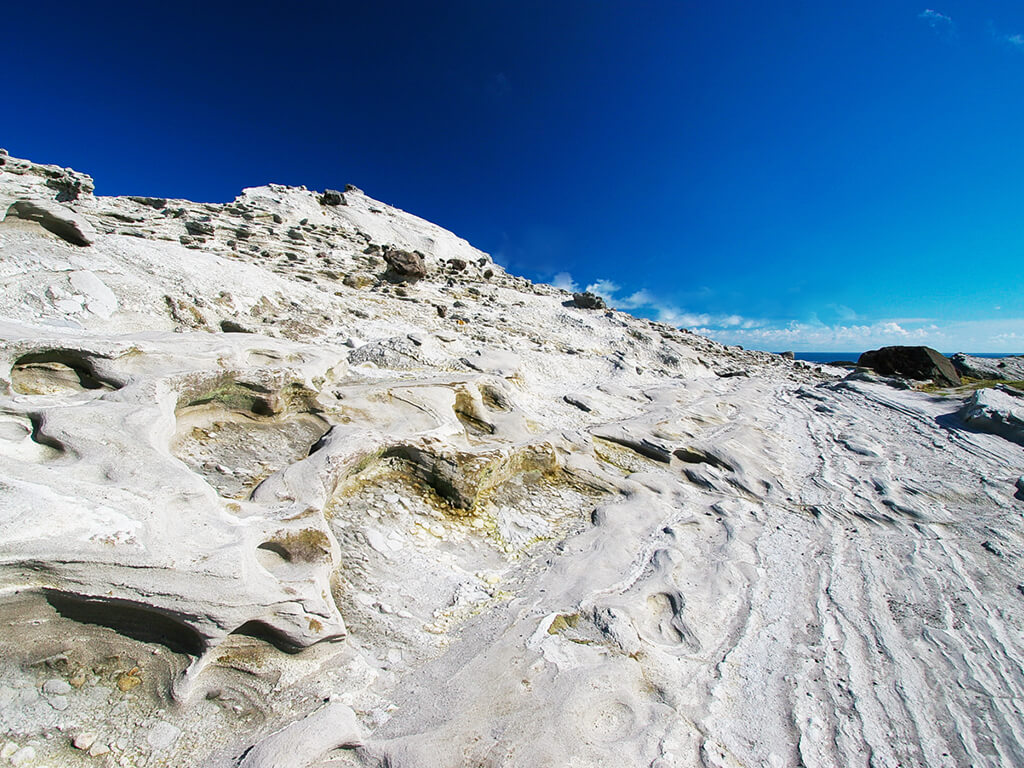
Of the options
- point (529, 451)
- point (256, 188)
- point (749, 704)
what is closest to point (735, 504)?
point (529, 451)

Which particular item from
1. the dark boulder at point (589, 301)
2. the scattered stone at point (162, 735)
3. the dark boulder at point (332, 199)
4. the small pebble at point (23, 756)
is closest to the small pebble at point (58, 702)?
the small pebble at point (23, 756)

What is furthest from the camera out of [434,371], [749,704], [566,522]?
[434,371]

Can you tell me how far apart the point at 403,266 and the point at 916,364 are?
2540 centimetres

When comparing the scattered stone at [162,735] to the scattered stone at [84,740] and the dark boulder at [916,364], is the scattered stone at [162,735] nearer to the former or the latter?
the scattered stone at [84,740]

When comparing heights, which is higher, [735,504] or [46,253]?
[46,253]

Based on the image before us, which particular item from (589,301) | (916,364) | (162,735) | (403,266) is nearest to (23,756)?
(162,735)

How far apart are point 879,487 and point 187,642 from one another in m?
11.3

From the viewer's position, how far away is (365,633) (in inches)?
157

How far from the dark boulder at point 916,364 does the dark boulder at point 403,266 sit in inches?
948

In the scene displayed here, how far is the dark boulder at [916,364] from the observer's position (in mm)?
20391

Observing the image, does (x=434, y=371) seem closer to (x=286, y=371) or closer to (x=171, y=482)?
(x=286, y=371)

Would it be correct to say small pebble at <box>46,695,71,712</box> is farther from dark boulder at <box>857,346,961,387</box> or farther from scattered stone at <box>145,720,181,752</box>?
dark boulder at <box>857,346,961,387</box>

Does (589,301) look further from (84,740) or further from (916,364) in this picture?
(84,740)

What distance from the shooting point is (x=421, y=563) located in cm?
496
